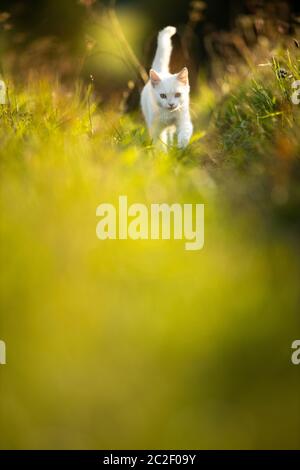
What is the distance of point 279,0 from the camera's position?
4.07 m

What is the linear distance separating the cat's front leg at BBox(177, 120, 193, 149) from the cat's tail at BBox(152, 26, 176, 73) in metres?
0.41

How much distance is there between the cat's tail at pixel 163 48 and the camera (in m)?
2.94

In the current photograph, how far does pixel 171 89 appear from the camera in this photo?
2.77 m

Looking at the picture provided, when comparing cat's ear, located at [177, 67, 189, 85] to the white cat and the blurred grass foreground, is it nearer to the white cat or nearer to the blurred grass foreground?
the white cat

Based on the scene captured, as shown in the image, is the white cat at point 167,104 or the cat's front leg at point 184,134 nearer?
the cat's front leg at point 184,134

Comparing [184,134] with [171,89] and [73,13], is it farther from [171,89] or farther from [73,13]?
[73,13]

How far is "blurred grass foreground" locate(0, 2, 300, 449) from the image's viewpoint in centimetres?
113

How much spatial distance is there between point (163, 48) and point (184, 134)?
533 millimetres

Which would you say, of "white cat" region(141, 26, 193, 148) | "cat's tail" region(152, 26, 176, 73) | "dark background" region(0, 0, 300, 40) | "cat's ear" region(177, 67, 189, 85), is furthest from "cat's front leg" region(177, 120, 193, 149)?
"dark background" region(0, 0, 300, 40)

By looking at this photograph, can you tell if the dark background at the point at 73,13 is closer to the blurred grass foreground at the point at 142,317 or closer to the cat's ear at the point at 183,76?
the cat's ear at the point at 183,76

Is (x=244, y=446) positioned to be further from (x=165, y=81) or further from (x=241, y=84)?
(x=241, y=84)

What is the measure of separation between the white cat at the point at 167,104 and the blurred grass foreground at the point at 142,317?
3.08ft

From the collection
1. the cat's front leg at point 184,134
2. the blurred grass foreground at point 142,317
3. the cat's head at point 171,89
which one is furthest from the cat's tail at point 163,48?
the blurred grass foreground at point 142,317

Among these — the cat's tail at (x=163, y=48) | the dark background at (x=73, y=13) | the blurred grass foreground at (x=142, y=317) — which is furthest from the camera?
the dark background at (x=73, y=13)
